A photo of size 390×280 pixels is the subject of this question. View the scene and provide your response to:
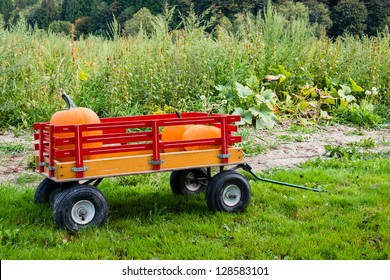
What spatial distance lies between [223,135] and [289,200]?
0.76m

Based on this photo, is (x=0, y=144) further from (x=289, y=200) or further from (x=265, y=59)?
(x=265, y=59)

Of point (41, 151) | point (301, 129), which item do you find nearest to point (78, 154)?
point (41, 151)

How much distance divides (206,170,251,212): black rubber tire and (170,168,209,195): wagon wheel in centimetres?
45

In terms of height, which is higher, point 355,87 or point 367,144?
point 355,87

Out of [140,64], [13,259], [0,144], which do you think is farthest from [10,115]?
[13,259]

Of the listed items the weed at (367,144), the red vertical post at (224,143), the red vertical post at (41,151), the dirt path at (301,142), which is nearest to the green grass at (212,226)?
the red vertical post at (41,151)

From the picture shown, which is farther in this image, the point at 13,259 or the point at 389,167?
the point at 389,167

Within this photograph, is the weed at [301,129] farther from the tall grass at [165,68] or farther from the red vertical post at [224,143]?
the red vertical post at [224,143]

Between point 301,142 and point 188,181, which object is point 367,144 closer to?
point 301,142

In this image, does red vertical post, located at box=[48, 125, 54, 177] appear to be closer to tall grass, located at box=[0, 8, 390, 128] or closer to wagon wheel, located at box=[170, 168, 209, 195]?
wagon wheel, located at box=[170, 168, 209, 195]

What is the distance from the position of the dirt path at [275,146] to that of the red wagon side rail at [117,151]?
4.46 feet

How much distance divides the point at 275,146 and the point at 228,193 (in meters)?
2.70

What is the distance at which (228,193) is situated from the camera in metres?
4.13

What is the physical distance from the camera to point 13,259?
316 centimetres
